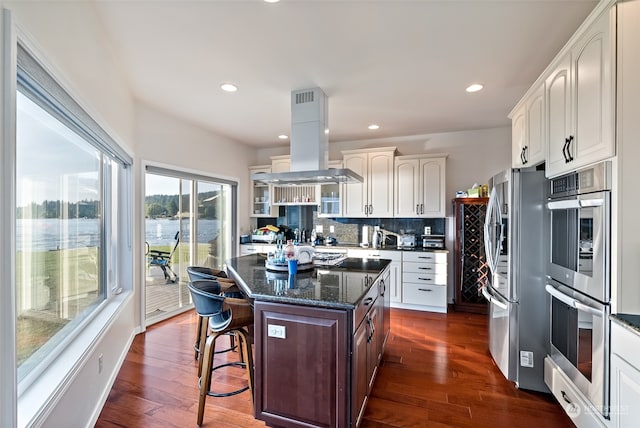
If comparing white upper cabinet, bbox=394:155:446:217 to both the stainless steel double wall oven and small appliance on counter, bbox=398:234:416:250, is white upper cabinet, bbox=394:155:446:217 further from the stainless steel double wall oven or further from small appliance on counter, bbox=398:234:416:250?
the stainless steel double wall oven

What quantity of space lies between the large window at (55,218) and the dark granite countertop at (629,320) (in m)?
2.51

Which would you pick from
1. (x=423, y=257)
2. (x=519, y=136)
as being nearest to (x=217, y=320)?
(x=519, y=136)

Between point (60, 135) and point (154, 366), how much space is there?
2.06 m

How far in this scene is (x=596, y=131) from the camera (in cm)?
159

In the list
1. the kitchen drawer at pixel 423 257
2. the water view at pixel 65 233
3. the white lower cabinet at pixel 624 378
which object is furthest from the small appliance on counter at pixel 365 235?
the white lower cabinet at pixel 624 378

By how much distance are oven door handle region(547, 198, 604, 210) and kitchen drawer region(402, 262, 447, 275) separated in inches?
86.2

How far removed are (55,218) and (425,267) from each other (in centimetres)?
400

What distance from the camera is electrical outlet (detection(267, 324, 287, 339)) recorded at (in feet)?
5.97

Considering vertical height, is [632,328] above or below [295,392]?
above

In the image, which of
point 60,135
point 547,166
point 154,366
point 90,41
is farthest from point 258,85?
point 154,366

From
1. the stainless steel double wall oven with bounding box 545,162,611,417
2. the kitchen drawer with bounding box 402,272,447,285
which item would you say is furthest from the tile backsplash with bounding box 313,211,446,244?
the stainless steel double wall oven with bounding box 545,162,611,417

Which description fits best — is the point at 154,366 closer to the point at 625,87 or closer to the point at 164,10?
the point at 164,10

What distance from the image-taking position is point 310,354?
177 cm

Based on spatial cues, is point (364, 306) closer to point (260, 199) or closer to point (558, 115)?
point (558, 115)
